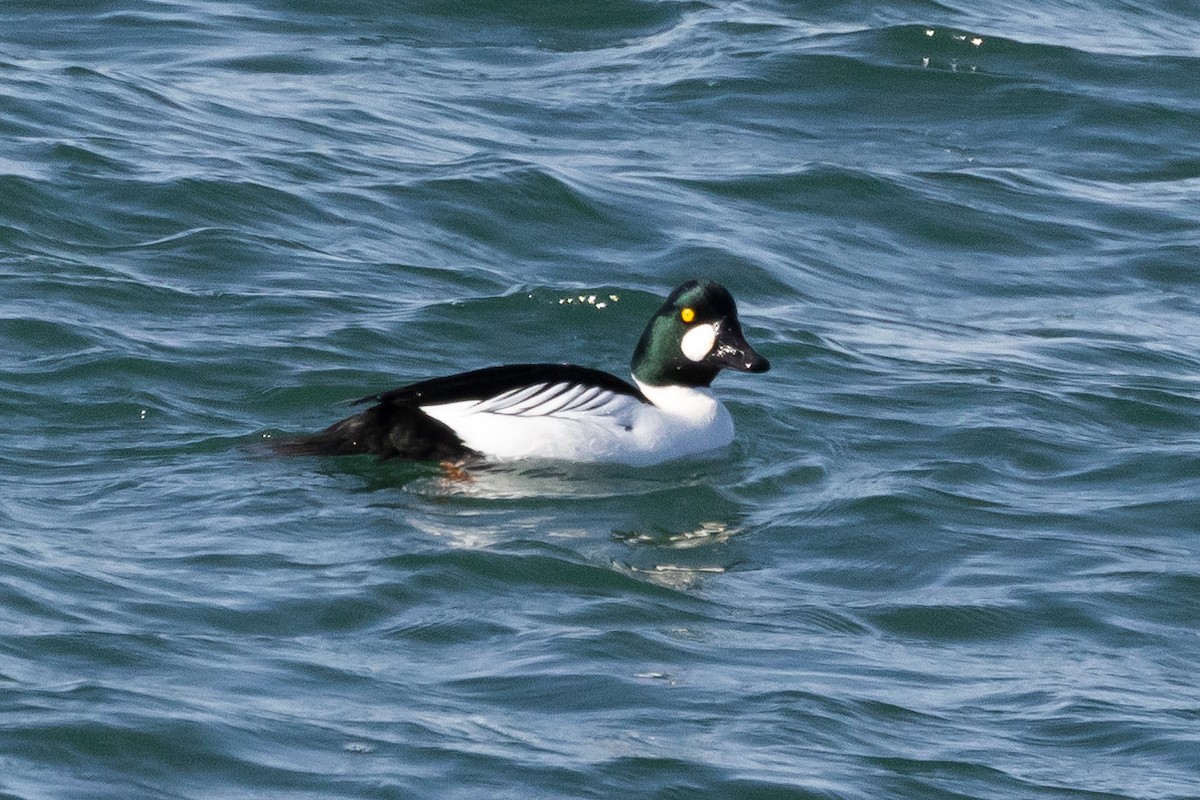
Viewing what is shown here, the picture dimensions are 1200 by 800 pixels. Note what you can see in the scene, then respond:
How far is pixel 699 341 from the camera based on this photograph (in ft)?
32.6

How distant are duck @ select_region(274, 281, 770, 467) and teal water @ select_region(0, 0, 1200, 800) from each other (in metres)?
0.13

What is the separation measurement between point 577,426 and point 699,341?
87cm

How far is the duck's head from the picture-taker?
9.85 metres

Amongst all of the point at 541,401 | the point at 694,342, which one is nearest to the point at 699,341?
the point at 694,342

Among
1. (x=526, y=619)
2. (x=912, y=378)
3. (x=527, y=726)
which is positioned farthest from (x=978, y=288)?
(x=527, y=726)

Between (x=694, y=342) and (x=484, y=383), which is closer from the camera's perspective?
(x=484, y=383)

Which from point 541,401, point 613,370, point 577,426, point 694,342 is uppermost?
point 694,342

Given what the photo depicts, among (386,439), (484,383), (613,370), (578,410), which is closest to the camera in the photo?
(386,439)

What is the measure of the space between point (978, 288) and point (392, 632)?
6.09m

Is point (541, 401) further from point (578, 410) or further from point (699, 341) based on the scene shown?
point (699, 341)

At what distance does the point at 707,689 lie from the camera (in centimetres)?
682

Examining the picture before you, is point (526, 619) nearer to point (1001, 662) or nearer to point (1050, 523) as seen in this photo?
point (1001, 662)

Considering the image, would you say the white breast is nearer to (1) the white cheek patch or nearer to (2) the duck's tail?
(2) the duck's tail

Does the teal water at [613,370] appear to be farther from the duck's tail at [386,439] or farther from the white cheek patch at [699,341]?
the white cheek patch at [699,341]
